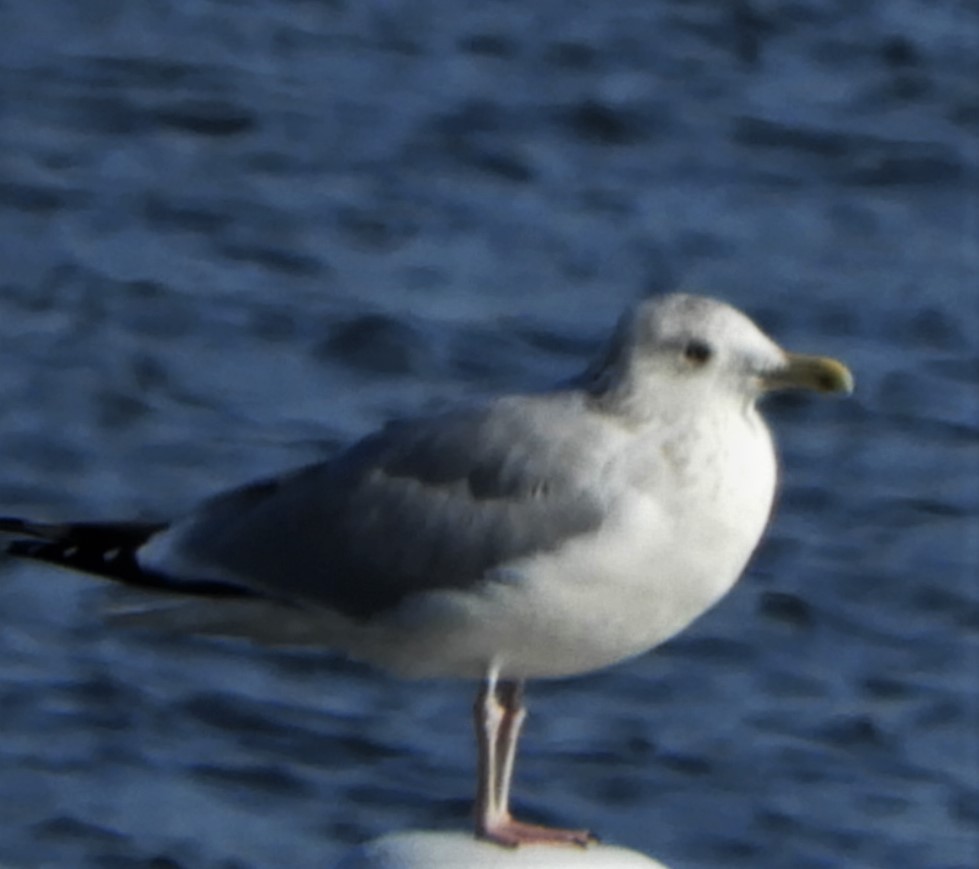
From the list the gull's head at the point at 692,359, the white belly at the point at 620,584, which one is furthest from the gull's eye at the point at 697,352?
the white belly at the point at 620,584

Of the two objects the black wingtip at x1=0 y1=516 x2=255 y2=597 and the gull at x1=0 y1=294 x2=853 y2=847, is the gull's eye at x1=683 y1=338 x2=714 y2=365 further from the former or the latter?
the black wingtip at x1=0 y1=516 x2=255 y2=597

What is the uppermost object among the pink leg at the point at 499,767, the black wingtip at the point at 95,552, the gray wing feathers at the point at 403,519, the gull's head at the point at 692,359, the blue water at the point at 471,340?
the blue water at the point at 471,340

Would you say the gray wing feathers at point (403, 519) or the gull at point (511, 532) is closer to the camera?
the gull at point (511, 532)

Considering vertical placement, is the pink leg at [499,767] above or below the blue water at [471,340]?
below

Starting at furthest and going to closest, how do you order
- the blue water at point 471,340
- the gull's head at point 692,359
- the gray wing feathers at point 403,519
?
the blue water at point 471,340 < the gray wing feathers at point 403,519 < the gull's head at point 692,359

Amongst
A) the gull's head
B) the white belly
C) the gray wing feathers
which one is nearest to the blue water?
the gray wing feathers

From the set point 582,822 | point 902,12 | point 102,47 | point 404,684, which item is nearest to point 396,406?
point 404,684

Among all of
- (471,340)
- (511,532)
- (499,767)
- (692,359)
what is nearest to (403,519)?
(511,532)

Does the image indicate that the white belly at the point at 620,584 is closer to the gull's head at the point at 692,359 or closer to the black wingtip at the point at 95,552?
the gull's head at the point at 692,359

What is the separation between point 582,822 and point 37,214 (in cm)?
406

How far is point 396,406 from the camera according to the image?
34.2 ft

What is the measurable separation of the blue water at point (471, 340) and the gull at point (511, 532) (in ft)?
10.9

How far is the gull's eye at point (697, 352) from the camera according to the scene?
14.8 ft

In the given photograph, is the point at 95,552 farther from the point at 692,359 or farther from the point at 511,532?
the point at 692,359
